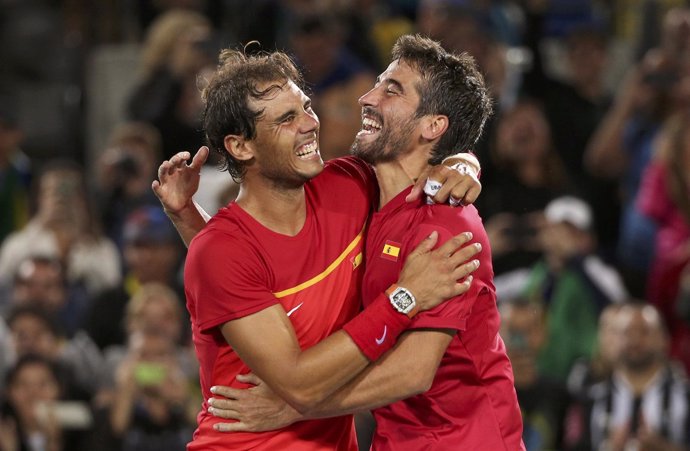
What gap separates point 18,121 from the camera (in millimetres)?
10156

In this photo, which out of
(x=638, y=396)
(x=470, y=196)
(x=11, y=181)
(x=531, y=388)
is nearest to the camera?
(x=470, y=196)

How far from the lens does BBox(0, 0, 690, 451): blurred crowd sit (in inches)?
299

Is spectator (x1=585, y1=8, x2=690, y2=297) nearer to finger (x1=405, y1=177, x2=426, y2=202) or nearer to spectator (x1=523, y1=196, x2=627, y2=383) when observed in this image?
A: spectator (x1=523, y1=196, x2=627, y2=383)

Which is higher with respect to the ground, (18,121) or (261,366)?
(18,121)

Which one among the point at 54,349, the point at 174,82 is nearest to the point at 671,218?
the point at 174,82

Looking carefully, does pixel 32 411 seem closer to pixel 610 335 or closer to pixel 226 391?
pixel 610 335

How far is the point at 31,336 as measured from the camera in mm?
7961

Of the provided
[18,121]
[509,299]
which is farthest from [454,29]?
[18,121]

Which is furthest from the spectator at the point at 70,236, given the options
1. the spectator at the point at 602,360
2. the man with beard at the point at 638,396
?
the man with beard at the point at 638,396

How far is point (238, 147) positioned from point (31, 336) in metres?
3.80

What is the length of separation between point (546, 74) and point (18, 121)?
12.1ft

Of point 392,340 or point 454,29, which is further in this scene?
point 454,29

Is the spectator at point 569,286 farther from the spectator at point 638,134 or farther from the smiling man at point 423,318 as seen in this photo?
the smiling man at point 423,318

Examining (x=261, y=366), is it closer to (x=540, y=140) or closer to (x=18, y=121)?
(x=540, y=140)
